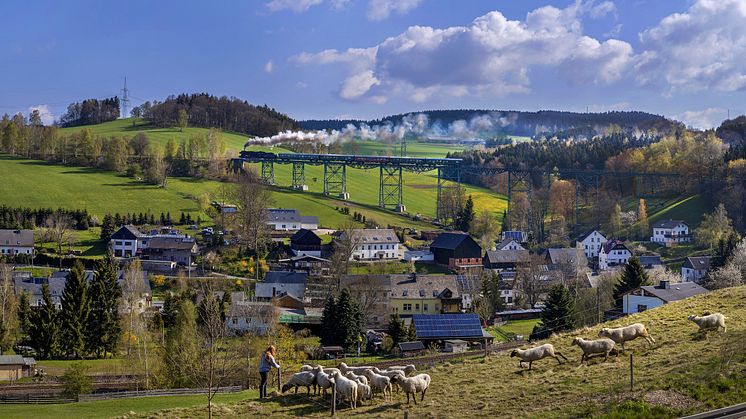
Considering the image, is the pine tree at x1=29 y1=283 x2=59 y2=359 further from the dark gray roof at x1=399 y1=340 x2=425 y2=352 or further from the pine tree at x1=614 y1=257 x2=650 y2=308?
the pine tree at x1=614 y1=257 x2=650 y2=308

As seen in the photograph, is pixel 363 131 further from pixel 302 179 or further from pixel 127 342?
pixel 127 342

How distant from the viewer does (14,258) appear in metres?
68.9

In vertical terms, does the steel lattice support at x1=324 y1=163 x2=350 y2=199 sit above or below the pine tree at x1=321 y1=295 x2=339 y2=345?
above

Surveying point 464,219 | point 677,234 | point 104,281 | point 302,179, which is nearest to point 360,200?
point 302,179

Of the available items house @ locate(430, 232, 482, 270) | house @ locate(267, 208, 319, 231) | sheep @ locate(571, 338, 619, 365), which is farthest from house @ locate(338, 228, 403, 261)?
sheep @ locate(571, 338, 619, 365)

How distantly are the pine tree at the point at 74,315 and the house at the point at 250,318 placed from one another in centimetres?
804

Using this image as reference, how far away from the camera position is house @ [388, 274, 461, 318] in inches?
2320

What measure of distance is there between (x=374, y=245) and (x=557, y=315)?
114ft

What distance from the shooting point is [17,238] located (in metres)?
72.4

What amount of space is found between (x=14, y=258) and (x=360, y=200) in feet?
167

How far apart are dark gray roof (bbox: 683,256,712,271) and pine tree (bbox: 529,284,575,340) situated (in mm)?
28160

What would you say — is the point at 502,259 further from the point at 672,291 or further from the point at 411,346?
the point at 411,346

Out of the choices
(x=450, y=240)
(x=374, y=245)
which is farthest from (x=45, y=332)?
(x=450, y=240)

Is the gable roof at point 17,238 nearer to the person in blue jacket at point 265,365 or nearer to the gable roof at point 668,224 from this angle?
the person in blue jacket at point 265,365
